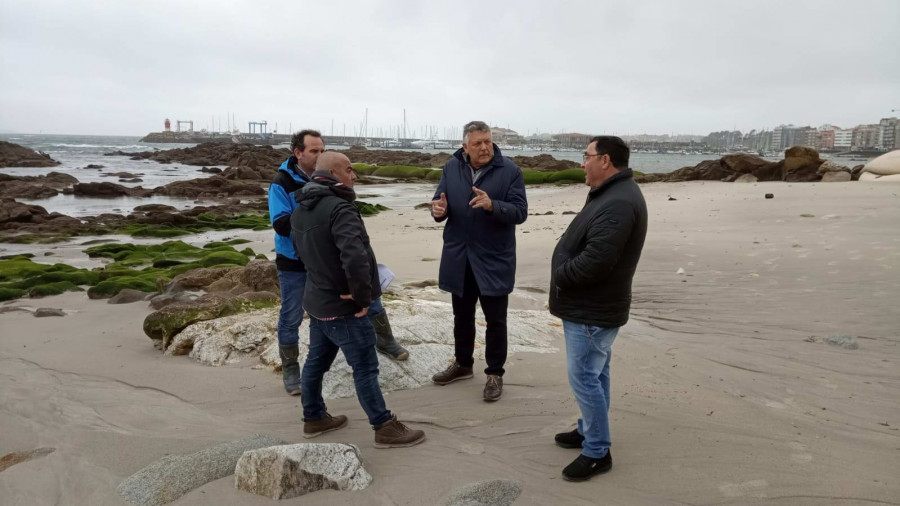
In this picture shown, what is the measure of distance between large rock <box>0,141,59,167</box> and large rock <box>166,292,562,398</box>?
52.1 meters

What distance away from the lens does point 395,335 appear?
5.81 metres

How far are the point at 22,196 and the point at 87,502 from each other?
1203 inches

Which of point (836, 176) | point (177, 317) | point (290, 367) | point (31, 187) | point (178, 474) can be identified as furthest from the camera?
point (31, 187)

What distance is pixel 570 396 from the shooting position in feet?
16.1

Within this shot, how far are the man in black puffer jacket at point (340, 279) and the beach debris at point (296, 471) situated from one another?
1.63 feet

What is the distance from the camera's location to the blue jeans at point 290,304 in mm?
4859

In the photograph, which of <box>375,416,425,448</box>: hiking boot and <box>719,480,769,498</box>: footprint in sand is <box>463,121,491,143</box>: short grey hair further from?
<box>719,480,769,498</box>: footprint in sand

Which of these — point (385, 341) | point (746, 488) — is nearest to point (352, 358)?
point (385, 341)

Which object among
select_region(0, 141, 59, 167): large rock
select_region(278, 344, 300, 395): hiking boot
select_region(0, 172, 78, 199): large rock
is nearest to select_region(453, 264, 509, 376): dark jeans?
select_region(278, 344, 300, 395): hiking boot

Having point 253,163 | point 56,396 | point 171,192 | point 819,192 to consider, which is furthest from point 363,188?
point 56,396

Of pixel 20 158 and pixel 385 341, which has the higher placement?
pixel 20 158

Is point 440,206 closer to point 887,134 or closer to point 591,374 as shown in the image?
point 591,374

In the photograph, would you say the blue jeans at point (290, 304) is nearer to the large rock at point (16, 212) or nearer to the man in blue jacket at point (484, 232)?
the man in blue jacket at point (484, 232)

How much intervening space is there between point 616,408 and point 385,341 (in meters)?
1.97
